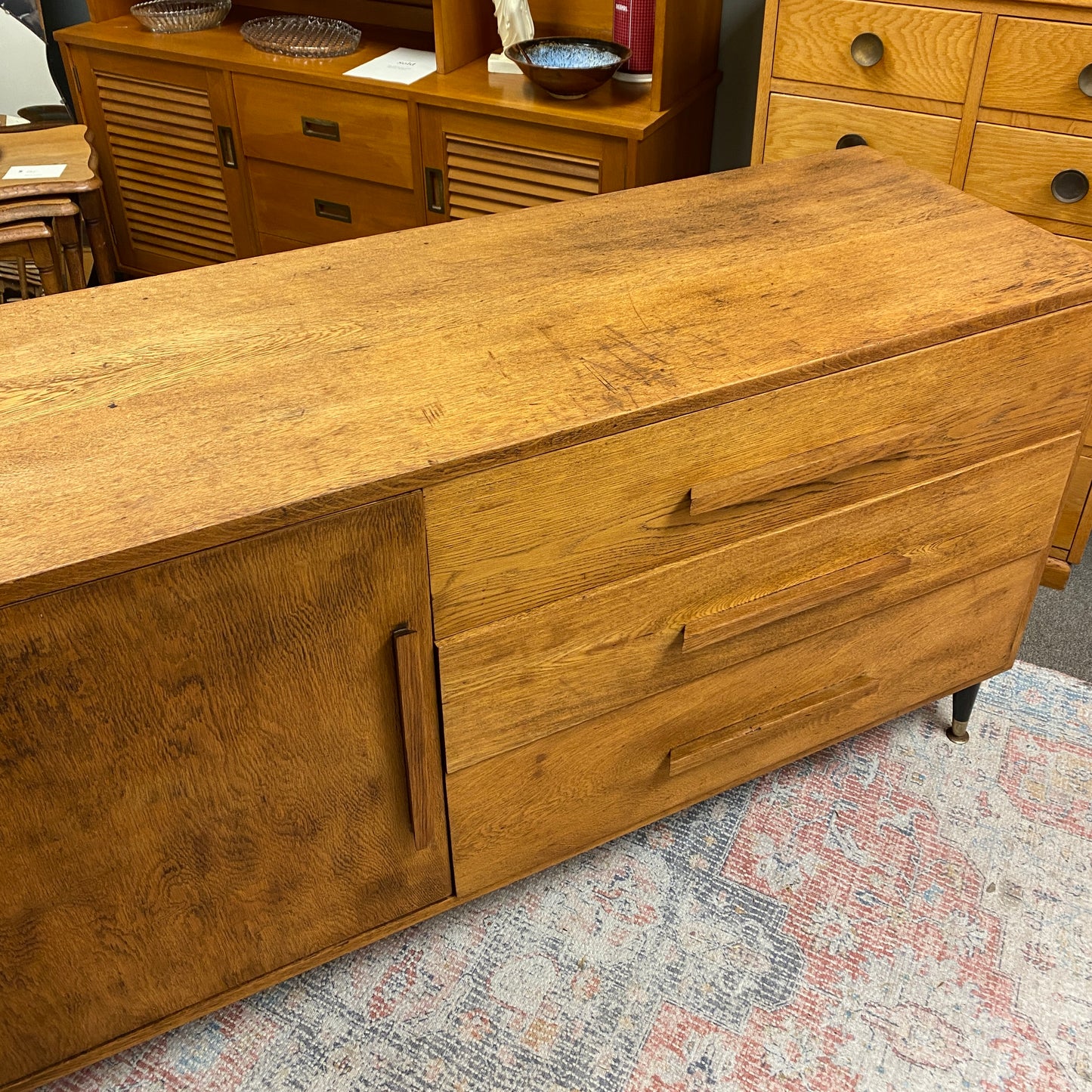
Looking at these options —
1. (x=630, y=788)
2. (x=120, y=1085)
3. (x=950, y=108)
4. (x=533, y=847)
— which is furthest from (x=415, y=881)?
(x=950, y=108)

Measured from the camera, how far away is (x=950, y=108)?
160 centimetres

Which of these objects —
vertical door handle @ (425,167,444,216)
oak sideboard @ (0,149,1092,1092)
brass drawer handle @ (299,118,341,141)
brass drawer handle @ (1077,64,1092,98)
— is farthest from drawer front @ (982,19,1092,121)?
brass drawer handle @ (299,118,341,141)

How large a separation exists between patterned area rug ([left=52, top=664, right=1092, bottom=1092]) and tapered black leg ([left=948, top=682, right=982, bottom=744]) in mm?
67

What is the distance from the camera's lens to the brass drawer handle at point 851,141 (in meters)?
1.68

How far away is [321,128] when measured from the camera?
7.59 ft

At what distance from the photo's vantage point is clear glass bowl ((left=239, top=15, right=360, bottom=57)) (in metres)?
2.34

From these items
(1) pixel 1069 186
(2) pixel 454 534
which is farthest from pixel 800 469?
(1) pixel 1069 186

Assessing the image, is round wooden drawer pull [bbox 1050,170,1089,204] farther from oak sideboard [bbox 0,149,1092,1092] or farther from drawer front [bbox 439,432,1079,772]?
drawer front [bbox 439,432,1079,772]

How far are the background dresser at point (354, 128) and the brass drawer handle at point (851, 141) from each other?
39 cm

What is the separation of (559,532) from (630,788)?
0.42 metres

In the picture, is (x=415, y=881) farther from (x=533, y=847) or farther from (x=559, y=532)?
(x=559, y=532)

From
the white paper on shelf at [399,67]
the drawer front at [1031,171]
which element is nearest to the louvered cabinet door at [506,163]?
the white paper on shelf at [399,67]

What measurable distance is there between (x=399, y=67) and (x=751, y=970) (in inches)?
74.2

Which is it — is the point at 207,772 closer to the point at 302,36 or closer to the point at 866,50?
the point at 866,50
